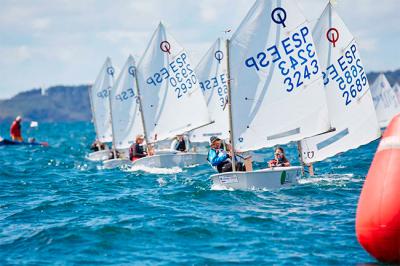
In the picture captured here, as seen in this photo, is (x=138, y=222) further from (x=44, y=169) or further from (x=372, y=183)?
(x=44, y=169)

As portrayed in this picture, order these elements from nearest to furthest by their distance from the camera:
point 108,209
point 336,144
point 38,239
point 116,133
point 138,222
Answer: point 38,239
point 138,222
point 108,209
point 336,144
point 116,133

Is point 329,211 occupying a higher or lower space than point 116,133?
lower

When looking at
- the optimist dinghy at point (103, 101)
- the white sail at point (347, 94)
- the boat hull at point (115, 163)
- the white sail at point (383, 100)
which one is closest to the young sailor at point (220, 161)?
the white sail at point (347, 94)

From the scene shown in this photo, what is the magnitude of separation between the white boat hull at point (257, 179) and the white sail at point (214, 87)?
13463 millimetres

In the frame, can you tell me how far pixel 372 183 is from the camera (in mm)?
11625

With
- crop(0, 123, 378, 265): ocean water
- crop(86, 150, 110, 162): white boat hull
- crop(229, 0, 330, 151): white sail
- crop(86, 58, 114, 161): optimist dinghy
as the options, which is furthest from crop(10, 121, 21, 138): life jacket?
crop(229, 0, 330, 151): white sail

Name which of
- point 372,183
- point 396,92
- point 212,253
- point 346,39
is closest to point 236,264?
point 212,253

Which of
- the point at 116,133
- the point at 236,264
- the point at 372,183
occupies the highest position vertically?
the point at 116,133

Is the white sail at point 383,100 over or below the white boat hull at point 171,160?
over

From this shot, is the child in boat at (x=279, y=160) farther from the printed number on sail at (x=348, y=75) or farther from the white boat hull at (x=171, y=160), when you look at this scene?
the white boat hull at (x=171, y=160)

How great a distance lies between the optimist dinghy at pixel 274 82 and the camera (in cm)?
1911

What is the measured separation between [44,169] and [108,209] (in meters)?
14.6

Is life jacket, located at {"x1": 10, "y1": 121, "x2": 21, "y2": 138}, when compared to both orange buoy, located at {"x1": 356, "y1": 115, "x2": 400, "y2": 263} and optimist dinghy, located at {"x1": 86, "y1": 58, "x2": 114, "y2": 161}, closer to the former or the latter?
optimist dinghy, located at {"x1": 86, "y1": 58, "x2": 114, "y2": 161}

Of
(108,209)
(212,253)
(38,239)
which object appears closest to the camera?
(212,253)
